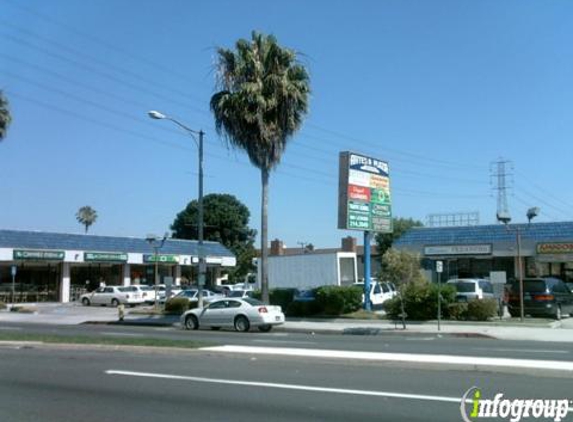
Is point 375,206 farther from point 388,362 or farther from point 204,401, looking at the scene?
point 204,401

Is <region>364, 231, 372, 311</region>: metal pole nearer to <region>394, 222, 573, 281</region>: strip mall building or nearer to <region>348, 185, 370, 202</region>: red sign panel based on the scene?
<region>348, 185, 370, 202</region>: red sign panel

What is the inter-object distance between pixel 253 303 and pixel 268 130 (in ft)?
26.9

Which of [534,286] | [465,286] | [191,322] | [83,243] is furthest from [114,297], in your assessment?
[534,286]

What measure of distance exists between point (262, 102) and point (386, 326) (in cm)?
1099

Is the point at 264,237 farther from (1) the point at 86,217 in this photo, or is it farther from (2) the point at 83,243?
(1) the point at 86,217

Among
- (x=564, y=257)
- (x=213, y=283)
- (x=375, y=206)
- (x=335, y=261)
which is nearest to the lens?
(x=375, y=206)

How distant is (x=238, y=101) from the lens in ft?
100

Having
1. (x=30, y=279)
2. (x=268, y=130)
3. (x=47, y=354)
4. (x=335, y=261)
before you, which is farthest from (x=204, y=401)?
(x=30, y=279)

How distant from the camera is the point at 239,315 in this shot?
2645cm

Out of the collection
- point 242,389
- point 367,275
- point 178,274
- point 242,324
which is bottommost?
point 242,324

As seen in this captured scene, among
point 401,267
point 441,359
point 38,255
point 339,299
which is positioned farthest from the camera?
point 38,255

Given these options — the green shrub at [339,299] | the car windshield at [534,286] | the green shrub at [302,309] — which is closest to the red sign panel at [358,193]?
the green shrub at [339,299]

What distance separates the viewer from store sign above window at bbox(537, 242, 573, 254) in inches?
1625

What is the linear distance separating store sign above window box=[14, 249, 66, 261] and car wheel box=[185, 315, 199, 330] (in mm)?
21755
